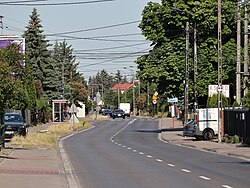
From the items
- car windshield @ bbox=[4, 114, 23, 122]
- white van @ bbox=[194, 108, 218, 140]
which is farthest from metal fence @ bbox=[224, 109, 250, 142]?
car windshield @ bbox=[4, 114, 23, 122]

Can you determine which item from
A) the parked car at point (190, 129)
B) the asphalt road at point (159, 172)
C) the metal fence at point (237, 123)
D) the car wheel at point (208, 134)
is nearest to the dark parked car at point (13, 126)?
the parked car at point (190, 129)

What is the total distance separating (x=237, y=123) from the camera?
123 feet

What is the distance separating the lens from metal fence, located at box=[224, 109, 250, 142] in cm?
3534

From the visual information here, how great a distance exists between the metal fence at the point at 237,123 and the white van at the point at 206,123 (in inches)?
34.4

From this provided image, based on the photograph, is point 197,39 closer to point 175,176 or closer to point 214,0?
point 214,0

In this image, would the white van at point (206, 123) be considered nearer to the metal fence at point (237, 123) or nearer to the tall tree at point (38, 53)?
the metal fence at point (237, 123)

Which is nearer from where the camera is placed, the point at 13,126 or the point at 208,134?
the point at 13,126

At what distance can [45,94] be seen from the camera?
84562 mm

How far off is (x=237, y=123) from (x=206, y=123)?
13.9 ft

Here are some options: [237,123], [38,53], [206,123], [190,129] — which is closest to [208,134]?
[206,123]

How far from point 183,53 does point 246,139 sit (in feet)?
62.1

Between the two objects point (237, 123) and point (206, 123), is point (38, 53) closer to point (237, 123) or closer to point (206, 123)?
point (206, 123)

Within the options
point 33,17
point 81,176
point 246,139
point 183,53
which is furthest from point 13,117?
point 33,17

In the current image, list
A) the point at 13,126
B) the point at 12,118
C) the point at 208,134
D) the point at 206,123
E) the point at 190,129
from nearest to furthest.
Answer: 1. the point at 13,126
2. the point at 12,118
3. the point at 206,123
4. the point at 208,134
5. the point at 190,129
